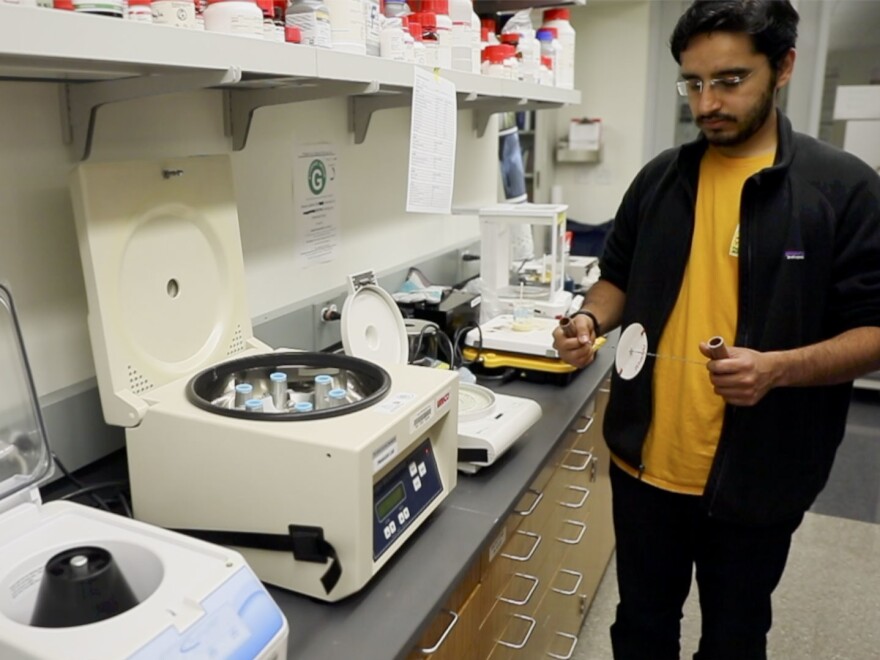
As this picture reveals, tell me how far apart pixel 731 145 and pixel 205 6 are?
961 millimetres

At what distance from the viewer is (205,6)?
1.09m

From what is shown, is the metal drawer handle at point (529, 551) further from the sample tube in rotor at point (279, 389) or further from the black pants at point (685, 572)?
the sample tube in rotor at point (279, 389)

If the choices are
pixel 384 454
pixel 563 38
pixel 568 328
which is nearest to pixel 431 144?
pixel 568 328

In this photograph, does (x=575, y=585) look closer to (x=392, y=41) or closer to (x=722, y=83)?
(x=722, y=83)

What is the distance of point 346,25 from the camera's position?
1296 mm

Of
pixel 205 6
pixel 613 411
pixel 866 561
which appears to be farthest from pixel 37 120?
pixel 866 561

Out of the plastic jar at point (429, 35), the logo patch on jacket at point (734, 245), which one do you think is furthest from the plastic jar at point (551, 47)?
the logo patch on jacket at point (734, 245)

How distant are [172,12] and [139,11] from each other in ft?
0.15

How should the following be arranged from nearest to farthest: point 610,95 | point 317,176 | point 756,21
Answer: point 756,21
point 317,176
point 610,95

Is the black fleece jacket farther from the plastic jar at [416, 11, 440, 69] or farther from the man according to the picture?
the plastic jar at [416, 11, 440, 69]

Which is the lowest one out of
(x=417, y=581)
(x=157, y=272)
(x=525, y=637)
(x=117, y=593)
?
(x=525, y=637)

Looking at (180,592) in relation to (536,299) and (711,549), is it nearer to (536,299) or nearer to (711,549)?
(711,549)

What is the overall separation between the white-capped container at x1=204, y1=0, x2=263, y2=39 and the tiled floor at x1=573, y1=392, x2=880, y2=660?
6.17 ft

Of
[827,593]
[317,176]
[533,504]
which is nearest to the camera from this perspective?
[533,504]
